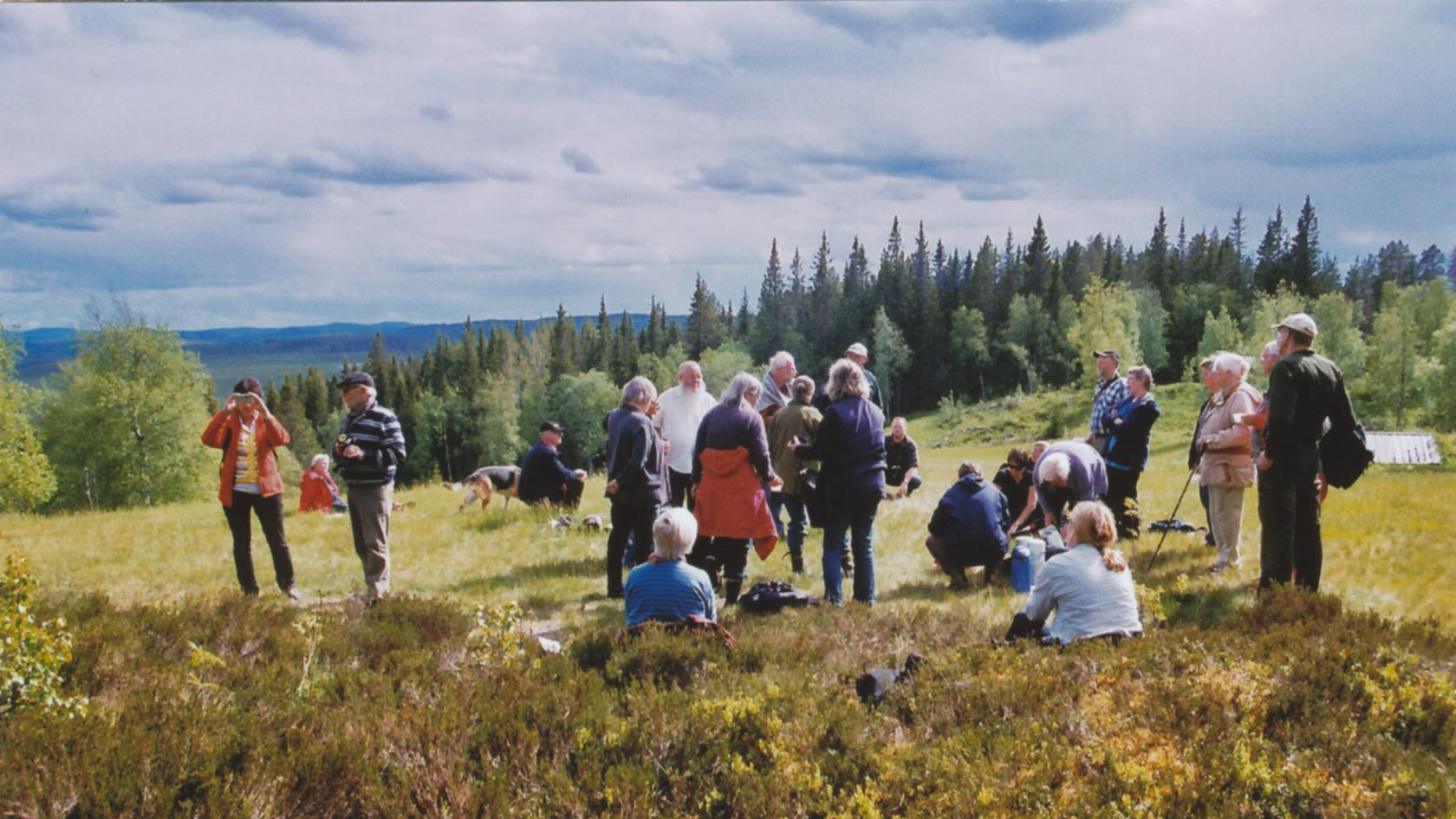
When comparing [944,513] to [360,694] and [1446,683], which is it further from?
[360,694]

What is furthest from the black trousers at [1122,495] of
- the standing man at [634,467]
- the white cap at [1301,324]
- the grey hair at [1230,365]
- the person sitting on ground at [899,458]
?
the standing man at [634,467]

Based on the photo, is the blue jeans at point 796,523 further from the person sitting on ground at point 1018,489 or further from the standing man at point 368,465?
the standing man at point 368,465

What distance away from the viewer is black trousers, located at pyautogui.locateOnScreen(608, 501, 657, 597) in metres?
7.40

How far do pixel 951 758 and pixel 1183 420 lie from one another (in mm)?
50048

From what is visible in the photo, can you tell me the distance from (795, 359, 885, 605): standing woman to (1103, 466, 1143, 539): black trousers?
330 cm

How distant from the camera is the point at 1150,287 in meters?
89.2

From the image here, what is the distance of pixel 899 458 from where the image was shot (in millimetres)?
12406

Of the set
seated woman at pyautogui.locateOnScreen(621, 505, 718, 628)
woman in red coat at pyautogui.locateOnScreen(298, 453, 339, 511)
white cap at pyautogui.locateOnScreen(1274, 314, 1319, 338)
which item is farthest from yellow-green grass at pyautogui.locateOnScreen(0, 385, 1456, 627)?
white cap at pyautogui.locateOnScreen(1274, 314, 1319, 338)

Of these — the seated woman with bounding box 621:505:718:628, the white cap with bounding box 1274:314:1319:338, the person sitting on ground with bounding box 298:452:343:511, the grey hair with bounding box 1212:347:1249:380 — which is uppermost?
the white cap with bounding box 1274:314:1319:338

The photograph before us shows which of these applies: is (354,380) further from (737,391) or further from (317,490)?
(317,490)

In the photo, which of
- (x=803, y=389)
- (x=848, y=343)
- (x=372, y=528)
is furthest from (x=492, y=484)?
(x=848, y=343)

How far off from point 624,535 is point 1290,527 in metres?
5.81

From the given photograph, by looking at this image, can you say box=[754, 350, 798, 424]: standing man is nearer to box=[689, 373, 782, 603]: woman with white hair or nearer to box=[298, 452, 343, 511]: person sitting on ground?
box=[689, 373, 782, 603]: woman with white hair

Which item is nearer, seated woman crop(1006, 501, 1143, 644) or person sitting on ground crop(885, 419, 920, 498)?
seated woman crop(1006, 501, 1143, 644)
